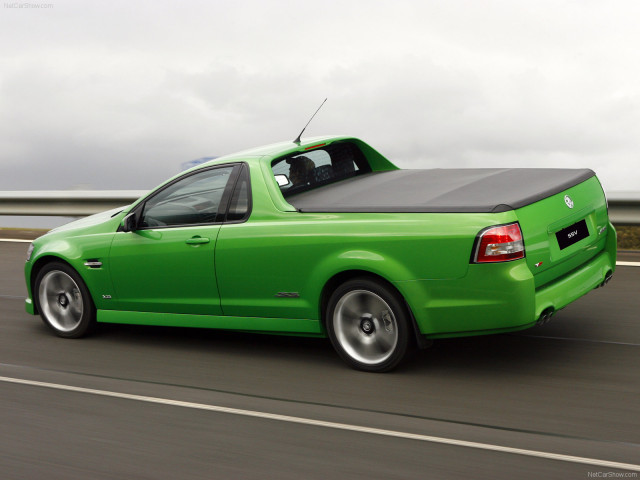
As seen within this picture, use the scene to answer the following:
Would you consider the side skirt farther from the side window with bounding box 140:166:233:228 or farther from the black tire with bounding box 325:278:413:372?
the side window with bounding box 140:166:233:228

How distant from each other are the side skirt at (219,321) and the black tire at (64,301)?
18cm

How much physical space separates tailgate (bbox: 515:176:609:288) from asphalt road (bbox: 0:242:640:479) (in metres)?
0.69

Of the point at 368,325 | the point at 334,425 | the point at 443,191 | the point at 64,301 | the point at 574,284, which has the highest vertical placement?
the point at 443,191

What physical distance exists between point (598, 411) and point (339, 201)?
224 centimetres

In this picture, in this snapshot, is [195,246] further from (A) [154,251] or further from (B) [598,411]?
(B) [598,411]

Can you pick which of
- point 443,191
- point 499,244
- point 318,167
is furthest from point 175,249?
point 499,244

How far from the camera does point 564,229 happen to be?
6039mm

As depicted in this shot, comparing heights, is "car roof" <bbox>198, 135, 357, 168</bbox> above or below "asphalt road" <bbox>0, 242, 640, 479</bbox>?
above

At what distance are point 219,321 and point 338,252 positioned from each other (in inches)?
49.6

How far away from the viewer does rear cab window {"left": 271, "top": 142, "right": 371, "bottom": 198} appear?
6.82 m

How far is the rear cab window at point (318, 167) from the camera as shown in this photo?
682 centimetres

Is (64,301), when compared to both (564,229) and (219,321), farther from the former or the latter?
(564,229)

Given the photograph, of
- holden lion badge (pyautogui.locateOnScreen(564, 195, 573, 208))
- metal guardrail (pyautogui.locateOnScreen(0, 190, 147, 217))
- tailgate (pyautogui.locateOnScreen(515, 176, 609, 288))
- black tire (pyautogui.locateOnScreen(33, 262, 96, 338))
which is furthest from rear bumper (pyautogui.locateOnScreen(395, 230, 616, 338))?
metal guardrail (pyautogui.locateOnScreen(0, 190, 147, 217))

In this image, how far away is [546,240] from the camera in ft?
19.0
